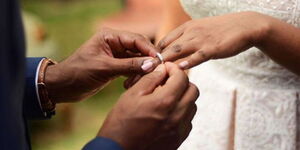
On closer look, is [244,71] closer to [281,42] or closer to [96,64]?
[281,42]

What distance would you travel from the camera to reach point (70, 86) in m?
1.23

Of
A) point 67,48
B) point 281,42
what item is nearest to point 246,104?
point 281,42

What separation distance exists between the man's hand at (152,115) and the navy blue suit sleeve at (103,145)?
0.5 inches

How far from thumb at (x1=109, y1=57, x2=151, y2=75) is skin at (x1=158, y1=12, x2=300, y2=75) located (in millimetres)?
55

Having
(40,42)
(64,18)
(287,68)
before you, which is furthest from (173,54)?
(64,18)

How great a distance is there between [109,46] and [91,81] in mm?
85

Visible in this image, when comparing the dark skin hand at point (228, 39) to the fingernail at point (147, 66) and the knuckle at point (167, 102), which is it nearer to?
the fingernail at point (147, 66)

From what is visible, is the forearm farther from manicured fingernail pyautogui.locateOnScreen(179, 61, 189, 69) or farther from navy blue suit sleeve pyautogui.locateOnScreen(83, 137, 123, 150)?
navy blue suit sleeve pyautogui.locateOnScreen(83, 137, 123, 150)

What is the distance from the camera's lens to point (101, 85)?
125cm

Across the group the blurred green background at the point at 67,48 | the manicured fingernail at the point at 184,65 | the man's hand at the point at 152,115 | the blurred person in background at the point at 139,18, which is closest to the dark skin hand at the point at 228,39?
the manicured fingernail at the point at 184,65

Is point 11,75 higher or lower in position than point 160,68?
higher

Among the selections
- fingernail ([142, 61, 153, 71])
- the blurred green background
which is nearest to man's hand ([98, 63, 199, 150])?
fingernail ([142, 61, 153, 71])

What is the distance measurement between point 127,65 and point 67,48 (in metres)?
2.75

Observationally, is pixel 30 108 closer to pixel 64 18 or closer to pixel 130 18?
pixel 130 18
